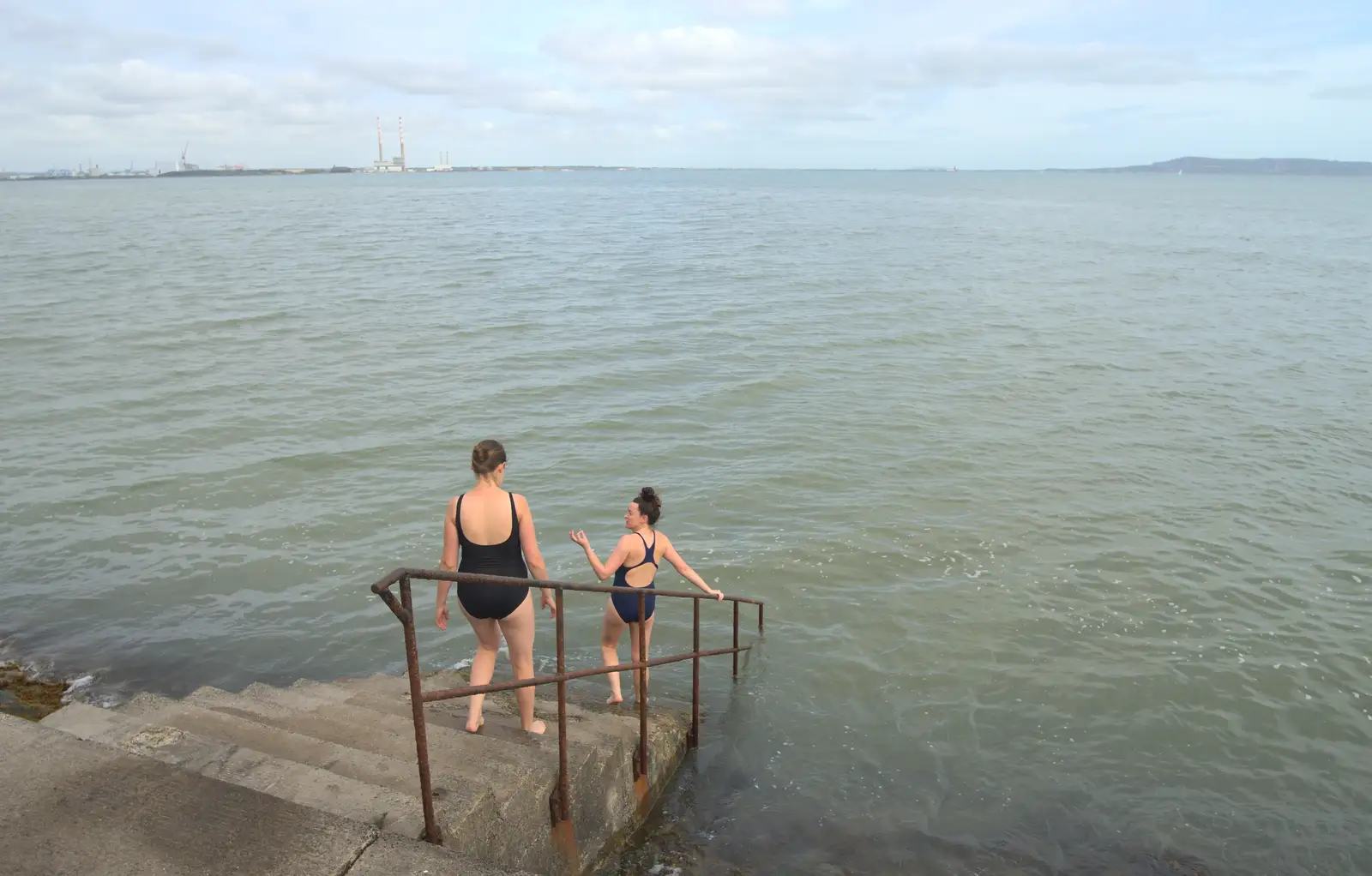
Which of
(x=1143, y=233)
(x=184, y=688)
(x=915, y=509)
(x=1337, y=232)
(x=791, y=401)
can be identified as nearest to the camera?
(x=184, y=688)

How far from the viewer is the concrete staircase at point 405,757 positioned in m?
3.93

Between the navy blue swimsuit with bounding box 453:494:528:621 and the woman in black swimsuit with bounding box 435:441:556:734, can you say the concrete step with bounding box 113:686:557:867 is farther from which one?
the navy blue swimsuit with bounding box 453:494:528:621

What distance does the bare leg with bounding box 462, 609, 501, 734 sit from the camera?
16.6ft

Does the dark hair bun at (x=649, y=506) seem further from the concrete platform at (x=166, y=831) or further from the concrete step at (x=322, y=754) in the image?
the concrete platform at (x=166, y=831)

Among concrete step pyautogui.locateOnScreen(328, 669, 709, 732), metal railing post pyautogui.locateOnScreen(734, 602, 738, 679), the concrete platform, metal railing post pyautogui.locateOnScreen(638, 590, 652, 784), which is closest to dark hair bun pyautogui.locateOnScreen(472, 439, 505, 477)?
metal railing post pyautogui.locateOnScreen(638, 590, 652, 784)

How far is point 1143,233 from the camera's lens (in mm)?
56938

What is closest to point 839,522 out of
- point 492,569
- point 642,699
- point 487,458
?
point 642,699

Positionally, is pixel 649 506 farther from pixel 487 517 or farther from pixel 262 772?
pixel 262 772

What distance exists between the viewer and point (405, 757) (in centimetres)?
454

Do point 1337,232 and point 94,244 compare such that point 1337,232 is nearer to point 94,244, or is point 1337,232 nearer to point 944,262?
point 944,262

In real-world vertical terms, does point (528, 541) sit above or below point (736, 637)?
above

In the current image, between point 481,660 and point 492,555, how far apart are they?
812 millimetres

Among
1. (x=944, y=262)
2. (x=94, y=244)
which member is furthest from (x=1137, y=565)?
(x=94, y=244)

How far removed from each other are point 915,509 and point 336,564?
6.86 meters
